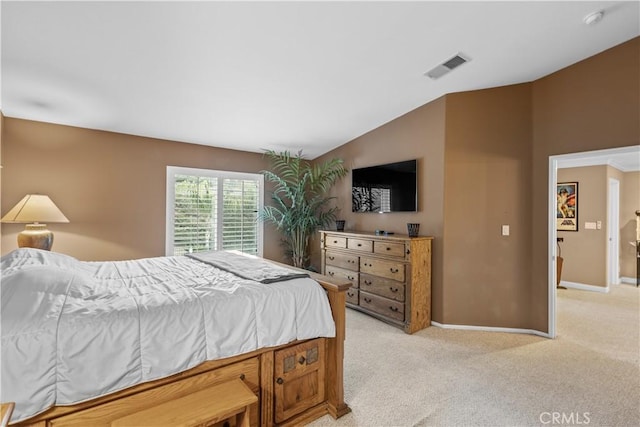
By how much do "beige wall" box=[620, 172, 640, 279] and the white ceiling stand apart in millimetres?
4579

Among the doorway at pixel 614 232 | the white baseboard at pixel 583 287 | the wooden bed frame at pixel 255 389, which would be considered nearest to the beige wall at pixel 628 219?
the doorway at pixel 614 232

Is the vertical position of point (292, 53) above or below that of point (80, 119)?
above

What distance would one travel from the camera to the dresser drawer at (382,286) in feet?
11.7

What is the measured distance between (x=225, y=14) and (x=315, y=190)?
12.0 ft

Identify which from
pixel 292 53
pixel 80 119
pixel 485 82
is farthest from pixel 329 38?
pixel 80 119

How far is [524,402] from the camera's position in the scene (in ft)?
7.14

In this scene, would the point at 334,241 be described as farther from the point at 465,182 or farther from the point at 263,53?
the point at 263,53

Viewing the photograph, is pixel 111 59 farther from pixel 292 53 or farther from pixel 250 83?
pixel 292 53

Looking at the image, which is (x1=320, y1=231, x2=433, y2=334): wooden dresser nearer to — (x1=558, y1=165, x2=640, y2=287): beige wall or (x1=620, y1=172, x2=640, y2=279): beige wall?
(x1=558, y1=165, x2=640, y2=287): beige wall

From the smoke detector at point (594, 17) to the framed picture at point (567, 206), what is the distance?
409cm

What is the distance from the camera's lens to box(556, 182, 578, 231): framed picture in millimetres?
5547

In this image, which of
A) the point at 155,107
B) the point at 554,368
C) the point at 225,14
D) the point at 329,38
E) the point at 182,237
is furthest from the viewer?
the point at 182,237

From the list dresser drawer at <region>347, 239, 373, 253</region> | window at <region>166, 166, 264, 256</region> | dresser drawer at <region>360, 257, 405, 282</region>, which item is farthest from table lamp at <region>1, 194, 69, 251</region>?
dresser drawer at <region>360, 257, 405, 282</region>

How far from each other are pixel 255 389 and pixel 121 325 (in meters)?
0.81
